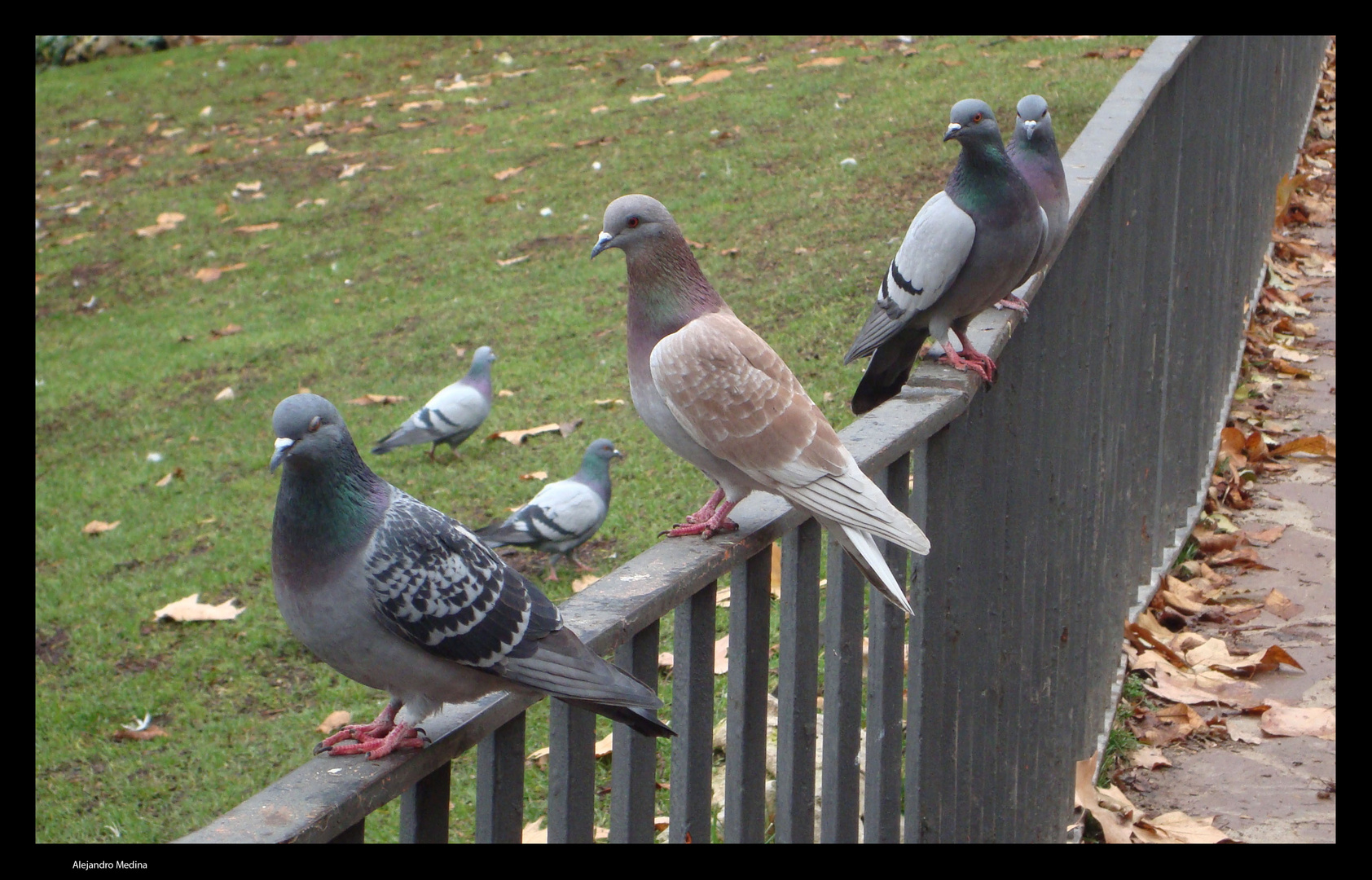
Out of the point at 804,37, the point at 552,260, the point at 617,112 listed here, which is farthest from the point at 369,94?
the point at 552,260

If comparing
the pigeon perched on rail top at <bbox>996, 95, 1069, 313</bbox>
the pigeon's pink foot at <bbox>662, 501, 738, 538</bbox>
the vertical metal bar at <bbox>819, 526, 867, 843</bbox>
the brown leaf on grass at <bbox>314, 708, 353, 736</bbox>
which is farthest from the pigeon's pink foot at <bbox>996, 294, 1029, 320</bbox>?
the brown leaf on grass at <bbox>314, 708, 353, 736</bbox>

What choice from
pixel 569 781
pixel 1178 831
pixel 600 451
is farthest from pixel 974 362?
pixel 600 451

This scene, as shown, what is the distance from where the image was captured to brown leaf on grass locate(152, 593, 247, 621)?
5562 millimetres

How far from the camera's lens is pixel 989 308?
312cm

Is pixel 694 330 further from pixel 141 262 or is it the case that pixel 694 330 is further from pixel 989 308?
pixel 141 262

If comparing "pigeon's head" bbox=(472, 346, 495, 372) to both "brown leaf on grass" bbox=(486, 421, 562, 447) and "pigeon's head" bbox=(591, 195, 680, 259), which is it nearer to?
"brown leaf on grass" bbox=(486, 421, 562, 447)

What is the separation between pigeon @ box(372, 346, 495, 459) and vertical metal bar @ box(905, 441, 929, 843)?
4.25m

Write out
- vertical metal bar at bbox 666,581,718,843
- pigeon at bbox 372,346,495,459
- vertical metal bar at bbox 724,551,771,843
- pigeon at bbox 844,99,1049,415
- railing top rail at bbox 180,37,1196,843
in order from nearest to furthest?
railing top rail at bbox 180,37,1196,843 → vertical metal bar at bbox 666,581,718,843 → vertical metal bar at bbox 724,551,771,843 → pigeon at bbox 844,99,1049,415 → pigeon at bbox 372,346,495,459

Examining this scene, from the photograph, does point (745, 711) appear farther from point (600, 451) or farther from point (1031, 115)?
point (600, 451)

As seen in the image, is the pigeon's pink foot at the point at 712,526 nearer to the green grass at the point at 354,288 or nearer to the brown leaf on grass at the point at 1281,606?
the green grass at the point at 354,288

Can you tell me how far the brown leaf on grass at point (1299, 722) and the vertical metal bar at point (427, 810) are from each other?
345 cm

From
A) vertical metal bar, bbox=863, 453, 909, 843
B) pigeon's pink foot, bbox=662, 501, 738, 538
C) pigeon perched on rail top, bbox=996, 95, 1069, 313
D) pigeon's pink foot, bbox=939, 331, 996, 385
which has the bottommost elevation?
vertical metal bar, bbox=863, 453, 909, 843

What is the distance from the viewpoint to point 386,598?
1.74 metres

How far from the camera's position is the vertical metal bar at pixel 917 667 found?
7.87 ft
